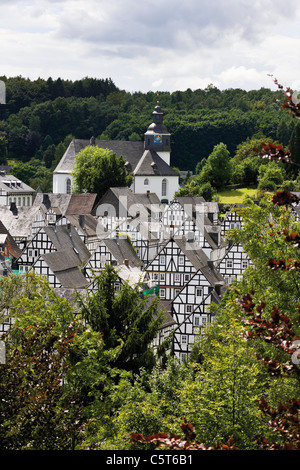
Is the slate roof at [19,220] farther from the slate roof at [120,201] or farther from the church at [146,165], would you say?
the church at [146,165]

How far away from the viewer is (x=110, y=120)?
153m

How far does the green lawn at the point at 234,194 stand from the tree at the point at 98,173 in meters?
11.4

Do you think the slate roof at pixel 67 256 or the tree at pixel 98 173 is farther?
the tree at pixel 98 173

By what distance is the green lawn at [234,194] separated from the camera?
291 feet

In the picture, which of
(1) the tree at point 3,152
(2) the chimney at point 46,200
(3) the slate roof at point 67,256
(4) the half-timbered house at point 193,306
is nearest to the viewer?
(4) the half-timbered house at point 193,306

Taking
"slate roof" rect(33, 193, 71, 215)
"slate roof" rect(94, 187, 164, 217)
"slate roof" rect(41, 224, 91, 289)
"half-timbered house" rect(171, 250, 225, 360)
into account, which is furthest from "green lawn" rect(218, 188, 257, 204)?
"half-timbered house" rect(171, 250, 225, 360)

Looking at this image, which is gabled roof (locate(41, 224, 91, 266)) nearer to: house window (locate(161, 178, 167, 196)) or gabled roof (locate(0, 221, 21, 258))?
gabled roof (locate(0, 221, 21, 258))

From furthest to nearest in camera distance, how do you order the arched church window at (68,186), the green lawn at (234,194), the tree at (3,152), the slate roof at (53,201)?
the tree at (3,152) → the arched church window at (68,186) → the green lawn at (234,194) → the slate roof at (53,201)

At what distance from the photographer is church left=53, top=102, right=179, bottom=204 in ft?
324

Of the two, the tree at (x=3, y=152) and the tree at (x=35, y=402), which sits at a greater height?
the tree at (x=3, y=152)

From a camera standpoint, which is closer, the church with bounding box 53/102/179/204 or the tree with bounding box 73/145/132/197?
the tree with bounding box 73/145/132/197

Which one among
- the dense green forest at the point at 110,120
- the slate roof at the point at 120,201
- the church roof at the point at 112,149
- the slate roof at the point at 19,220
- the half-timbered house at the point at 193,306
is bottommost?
the half-timbered house at the point at 193,306

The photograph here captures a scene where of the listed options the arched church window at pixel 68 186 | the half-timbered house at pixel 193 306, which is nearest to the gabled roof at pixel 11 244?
the half-timbered house at pixel 193 306

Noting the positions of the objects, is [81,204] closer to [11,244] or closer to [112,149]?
[11,244]
